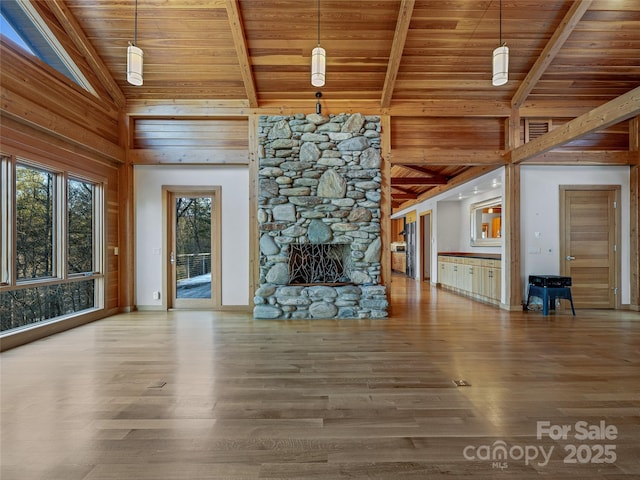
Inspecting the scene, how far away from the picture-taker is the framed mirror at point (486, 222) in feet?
24.9

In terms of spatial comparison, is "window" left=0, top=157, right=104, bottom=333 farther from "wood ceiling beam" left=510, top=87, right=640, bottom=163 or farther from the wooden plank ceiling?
"wood ceiling beam" left=510, top=87, right=640, bottom=163

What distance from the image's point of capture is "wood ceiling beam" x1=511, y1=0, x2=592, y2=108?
3.89m

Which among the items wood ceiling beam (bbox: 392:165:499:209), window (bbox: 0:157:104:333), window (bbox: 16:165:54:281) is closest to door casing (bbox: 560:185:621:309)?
wood ceiling beam (bbox: 392:165:499:209)

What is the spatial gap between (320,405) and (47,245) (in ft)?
13.9

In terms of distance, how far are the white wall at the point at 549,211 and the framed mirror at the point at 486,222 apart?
1882mm

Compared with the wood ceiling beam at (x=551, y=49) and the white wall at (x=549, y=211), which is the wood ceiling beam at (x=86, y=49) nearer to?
the wood ceiling beam at (x=551, y=49)

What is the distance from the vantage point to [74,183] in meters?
4.61

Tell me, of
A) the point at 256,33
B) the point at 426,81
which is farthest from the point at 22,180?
the point at 426,81

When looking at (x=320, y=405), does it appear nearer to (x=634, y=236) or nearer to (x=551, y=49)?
(x=551, y=49)

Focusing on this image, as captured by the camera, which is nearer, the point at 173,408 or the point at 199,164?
the point at 173,408

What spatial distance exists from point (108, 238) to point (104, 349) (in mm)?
2309

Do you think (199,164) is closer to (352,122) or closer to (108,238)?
(108,238)

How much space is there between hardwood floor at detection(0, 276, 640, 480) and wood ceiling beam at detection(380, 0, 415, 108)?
361 centimetres

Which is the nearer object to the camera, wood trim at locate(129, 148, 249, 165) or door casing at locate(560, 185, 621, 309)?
wood trim at locate(129, 148, 249, 165)
